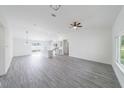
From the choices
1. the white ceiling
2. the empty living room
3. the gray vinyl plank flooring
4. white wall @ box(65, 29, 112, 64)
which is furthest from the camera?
white wall @ box(65, 29, 112, 64)

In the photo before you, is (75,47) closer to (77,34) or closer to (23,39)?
(77,34)

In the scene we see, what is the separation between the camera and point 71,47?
9.06m

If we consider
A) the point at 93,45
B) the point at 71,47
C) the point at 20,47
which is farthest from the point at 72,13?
the point at 20,47

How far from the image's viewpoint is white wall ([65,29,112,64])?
549cm

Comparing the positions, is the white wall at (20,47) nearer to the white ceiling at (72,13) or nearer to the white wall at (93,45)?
the white ceiling at (72,13)

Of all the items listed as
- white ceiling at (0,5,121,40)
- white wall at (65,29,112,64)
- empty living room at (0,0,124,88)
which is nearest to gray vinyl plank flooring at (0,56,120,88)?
empty living room at (0,0,124,88)

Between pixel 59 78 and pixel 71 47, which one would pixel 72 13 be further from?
pixel 71 47

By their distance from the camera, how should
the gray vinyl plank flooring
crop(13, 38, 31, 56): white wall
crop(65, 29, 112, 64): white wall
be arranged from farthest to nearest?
crop(13, 38, 31, 56): white wall, crop(65, 29, 112, 64): white wall, the gray vinyl plank flooring

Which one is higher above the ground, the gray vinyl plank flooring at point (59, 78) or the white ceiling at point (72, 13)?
the white ceiling at point (72, 13)

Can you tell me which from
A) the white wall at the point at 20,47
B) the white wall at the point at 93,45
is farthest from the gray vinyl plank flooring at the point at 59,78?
the white wall at the point at 20,47

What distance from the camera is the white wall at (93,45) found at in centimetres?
549

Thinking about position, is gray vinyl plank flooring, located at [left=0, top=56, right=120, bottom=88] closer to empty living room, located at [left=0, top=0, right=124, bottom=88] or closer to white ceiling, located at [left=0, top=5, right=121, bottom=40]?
empty living room, located at [left=0, top=0, right=124, bottom=88]
